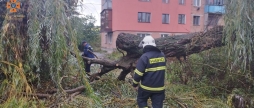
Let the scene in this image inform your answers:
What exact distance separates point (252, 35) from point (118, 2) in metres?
14.1

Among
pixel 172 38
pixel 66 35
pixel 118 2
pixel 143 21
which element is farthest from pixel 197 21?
A: pixel 66 35

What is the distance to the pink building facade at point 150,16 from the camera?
701 inches

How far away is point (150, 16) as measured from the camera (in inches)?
754

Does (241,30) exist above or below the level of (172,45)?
above

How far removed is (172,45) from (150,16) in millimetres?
14569

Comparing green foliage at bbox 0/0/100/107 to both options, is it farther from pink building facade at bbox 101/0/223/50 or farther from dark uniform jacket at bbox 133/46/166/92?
pink building facade at bbox 101/0/223/50

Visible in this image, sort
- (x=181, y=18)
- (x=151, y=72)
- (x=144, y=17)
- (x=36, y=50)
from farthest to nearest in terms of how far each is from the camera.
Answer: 1. (x=181, y=18)
2. (x=144, y=17)
3. (x=36, y=50)
4. (x=151, y=72)

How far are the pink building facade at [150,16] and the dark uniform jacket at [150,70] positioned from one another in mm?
14355

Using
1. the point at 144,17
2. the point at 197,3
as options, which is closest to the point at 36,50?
the point at 144,17

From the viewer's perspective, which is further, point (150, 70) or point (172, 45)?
point (172, 45)

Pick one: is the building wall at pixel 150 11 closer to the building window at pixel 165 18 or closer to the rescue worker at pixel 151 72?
the building window at pixel 165 18

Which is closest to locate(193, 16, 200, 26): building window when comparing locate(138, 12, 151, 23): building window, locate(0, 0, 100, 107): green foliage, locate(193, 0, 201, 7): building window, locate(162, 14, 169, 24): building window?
locate(193, 0, 201, 7): building window

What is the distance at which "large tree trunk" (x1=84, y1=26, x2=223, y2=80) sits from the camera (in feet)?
15.8

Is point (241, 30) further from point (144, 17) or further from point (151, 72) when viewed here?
point (144, 17)
